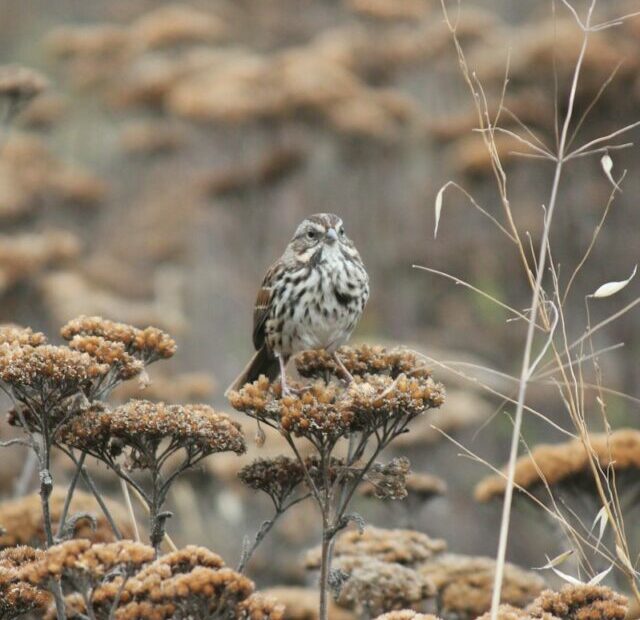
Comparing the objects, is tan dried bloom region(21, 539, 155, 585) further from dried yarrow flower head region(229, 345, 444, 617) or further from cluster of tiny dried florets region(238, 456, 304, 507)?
cluster of tiny dried florets region(238, 456, 304, 507)

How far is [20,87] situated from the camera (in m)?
7.09

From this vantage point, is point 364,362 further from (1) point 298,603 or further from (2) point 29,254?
(2) point 29,254

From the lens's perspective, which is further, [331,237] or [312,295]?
[331,237]

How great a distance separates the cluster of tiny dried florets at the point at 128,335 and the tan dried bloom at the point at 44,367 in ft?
1.12

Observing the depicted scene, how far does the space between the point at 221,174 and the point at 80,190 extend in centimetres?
153

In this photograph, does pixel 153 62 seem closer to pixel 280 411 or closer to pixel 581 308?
pixel 581 308

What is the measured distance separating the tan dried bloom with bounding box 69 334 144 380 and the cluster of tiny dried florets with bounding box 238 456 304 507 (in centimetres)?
58

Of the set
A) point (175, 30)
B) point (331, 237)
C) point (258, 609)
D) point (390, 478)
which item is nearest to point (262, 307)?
point (331, 237)

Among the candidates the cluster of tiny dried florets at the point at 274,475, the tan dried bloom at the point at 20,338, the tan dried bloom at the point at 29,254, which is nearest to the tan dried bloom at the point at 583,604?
the cluster of tiny dried florets at the point at 274,475

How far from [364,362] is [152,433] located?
1.02m

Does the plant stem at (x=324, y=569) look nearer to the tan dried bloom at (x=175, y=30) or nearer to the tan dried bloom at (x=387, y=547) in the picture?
the tan dried bloom at (x=387, y=547)

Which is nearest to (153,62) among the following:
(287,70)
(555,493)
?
(287,70)

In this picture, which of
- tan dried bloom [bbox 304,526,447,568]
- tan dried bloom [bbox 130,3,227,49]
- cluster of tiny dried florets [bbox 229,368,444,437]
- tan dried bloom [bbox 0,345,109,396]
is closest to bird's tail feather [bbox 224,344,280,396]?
tan dried bloom [bbox 304,526,447,568]

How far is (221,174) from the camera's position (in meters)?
13.1
